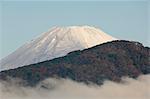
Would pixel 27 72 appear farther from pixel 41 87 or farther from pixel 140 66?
pixel 140 66

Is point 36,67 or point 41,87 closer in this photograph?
point 41,87

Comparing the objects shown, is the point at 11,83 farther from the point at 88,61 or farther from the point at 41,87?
the point at 88,61

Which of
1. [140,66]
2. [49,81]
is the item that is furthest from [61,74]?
[140,66]

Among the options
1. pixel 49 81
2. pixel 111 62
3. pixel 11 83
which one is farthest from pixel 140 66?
pixel 11 83

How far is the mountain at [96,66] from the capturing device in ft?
516

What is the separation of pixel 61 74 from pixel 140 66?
27233mm

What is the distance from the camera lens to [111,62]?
544 ft

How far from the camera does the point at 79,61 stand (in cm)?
Result: 16475

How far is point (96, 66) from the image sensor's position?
162m

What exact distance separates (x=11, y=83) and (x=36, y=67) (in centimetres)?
1606

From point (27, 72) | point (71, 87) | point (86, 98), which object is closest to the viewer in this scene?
point (86, 98)

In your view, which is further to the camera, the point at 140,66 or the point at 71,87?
the point at 140,66

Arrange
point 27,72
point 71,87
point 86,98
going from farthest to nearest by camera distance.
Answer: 1. point 27,72
2. point 71,87
3. point 86,98

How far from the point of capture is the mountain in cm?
15712
